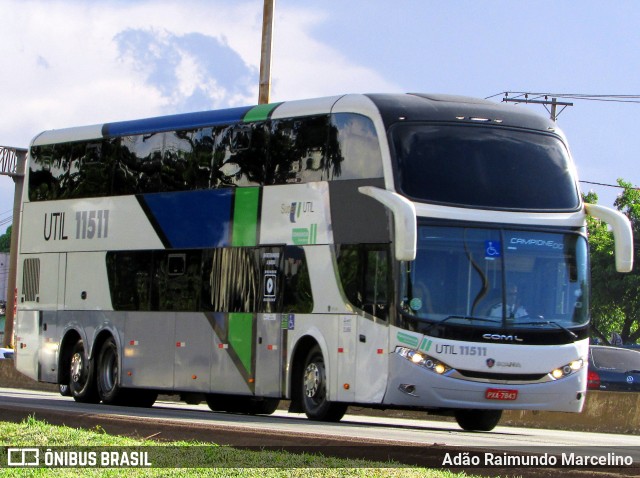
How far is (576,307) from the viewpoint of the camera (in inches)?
771

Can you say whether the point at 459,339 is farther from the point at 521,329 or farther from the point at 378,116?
Answer: the point at 378,116

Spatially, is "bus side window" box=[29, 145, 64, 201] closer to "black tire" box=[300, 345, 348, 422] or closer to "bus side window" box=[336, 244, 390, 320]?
"black tire" box=[300, 345, 348, 422]

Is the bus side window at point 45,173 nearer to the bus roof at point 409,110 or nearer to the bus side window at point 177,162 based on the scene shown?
the bus side window at point 177,162

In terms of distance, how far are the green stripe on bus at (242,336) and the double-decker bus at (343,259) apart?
36mm

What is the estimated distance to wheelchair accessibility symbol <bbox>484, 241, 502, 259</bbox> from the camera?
63.2 ft

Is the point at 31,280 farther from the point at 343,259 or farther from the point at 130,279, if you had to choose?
the point at 343,259

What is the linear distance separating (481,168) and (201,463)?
8.99 meters

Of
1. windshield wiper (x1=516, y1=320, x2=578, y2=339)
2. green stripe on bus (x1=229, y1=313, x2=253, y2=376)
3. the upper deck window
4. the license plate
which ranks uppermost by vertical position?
the upper deck window

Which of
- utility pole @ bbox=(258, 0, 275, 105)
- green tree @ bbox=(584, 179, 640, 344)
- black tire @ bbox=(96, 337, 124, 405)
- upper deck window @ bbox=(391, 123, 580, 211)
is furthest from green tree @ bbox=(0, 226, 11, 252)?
upper deck window @ bbox=(391, 123, 580, 211)

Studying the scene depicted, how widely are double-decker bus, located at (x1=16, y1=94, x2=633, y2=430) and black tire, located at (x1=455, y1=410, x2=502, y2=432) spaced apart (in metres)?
0.03

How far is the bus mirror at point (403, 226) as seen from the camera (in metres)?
18.4

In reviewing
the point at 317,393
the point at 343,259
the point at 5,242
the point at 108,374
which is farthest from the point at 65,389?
the point at 5,242

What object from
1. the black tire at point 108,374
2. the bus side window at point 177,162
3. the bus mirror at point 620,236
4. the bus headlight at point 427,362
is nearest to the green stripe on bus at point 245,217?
the bus side window at point 177,162

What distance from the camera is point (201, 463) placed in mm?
11586
